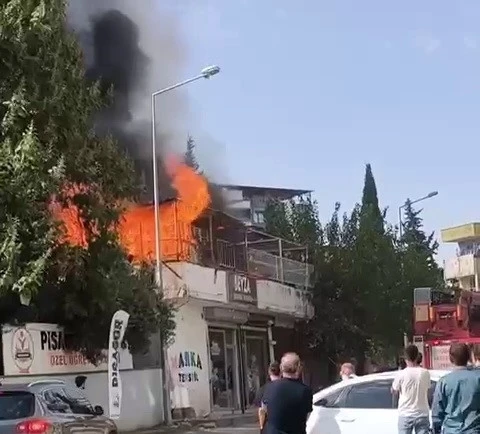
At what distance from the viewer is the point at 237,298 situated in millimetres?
28312

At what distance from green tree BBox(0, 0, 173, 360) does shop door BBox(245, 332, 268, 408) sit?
948 cm

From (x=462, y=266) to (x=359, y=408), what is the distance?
65396 millimetres

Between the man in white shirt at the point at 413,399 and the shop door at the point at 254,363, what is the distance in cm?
2105

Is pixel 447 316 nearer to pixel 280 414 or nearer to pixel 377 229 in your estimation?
pixel 377 229

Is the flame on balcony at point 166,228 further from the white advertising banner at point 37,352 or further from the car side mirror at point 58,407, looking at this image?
the car side mirror at point 58,407

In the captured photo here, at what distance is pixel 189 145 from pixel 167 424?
1563 centimetres

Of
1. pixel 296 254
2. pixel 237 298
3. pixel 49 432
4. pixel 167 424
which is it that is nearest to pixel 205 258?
pixel 237 298

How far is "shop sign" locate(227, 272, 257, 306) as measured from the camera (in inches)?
1100

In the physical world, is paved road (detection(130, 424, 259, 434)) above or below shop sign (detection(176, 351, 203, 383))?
below

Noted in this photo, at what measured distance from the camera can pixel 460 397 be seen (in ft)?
24.3

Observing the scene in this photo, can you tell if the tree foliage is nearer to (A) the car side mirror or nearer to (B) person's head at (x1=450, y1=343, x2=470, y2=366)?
(A) the car side mirror

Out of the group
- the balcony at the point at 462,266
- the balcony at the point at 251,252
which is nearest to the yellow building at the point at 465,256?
the balcony at the point at 462,266

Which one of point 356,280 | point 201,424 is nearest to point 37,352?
point 201,424

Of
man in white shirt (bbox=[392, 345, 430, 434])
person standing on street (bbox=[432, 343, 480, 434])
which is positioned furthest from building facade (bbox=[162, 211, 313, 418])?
person standing on street (bbox=[432, 343, 480, 434])
